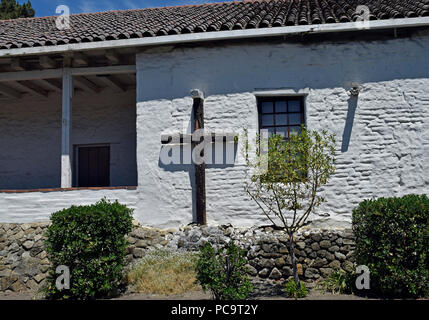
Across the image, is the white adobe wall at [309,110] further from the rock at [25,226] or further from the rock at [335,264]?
the rock at [25,226]

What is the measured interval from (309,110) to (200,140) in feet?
7.21

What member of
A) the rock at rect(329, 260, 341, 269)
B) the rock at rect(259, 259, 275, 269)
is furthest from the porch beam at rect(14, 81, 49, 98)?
the rock at rect(329, 260, 341, 269)

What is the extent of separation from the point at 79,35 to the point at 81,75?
36.8 inches

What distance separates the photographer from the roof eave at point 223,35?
27.1ft

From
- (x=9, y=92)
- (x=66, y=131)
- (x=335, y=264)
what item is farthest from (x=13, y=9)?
(x=335, y=264)

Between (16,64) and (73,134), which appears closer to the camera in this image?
(16,64)

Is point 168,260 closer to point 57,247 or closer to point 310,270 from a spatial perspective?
point 57,247

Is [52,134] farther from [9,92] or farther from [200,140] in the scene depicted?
[200,140]

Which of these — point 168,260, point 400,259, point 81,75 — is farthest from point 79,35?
point 400,259

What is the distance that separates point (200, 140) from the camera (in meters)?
8.70

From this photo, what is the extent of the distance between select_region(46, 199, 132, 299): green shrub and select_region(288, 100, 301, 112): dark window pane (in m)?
4.15

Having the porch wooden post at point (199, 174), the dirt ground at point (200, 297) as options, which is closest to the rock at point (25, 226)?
the dirt ground at point (200, 297)
